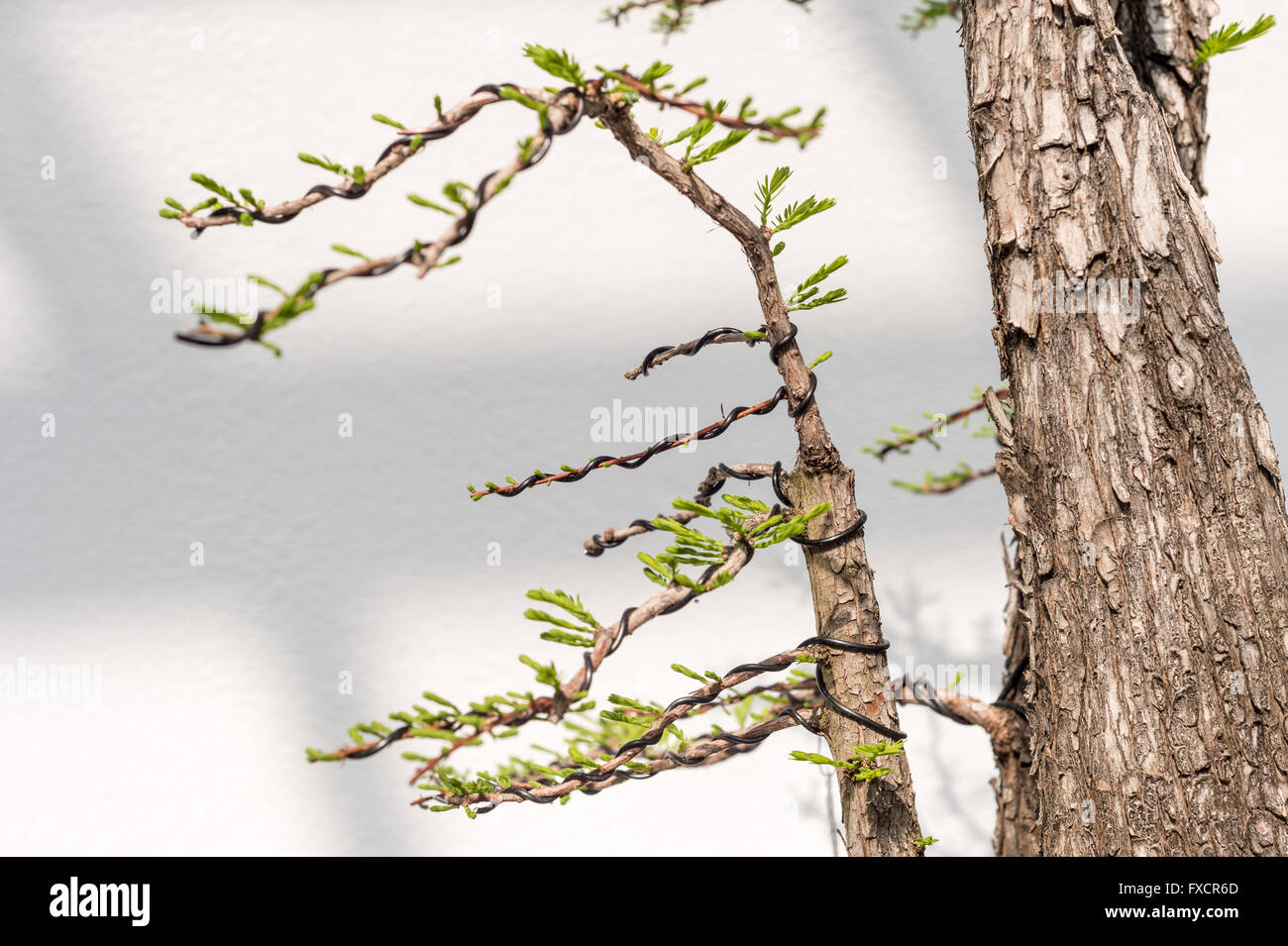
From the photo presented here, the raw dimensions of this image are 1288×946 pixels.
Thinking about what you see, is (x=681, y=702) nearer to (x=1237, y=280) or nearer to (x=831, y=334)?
(x=831, y=334)

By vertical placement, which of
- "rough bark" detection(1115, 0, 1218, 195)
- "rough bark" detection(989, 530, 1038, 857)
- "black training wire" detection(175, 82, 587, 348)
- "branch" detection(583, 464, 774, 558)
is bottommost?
"rough bark" detection(989, 530, 1038, 857)

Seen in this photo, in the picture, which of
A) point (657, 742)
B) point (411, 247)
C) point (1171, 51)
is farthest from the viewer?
point (1171, 51)

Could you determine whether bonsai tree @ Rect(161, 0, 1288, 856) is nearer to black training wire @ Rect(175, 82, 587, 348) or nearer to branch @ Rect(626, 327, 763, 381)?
branch @ Rect(626, 327, 763, 381)

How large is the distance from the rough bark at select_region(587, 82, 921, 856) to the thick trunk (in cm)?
13

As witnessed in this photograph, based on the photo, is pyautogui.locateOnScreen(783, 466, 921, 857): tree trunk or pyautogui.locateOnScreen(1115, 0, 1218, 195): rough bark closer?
pyautogui.locateOnScreen(783, 466, 921, 857): tree trunk

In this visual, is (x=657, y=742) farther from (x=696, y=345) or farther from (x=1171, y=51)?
(x=1171, y=51)

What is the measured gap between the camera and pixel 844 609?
25.6 inches

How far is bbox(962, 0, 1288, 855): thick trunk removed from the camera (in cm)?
61

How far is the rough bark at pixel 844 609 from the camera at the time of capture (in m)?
0.64

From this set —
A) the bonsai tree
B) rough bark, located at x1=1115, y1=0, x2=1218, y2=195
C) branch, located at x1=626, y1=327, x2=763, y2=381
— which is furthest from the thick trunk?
branch, located at x1=626, y1=327, x2=763, y2=381

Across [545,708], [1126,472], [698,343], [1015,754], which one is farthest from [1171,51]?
[545,708]

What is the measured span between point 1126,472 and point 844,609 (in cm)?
24

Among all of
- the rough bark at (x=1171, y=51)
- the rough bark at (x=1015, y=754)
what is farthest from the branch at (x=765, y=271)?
the rough bark at (x=1171, y=51)

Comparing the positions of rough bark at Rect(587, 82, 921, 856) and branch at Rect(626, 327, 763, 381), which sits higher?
branch at Rect(626, 327, 763, 381)
